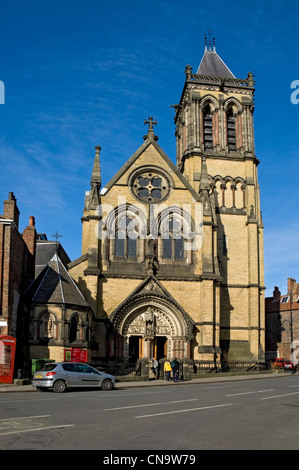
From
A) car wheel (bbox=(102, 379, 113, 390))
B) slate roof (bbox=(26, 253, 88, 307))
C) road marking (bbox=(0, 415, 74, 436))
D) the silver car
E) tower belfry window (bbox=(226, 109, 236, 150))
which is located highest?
tower belfry window (bbox=(226, 109, 236, 150))

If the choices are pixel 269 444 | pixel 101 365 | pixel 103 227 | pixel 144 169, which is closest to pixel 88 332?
pixel 101 365

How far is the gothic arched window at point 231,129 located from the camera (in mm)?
44719

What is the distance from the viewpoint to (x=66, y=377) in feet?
67.9

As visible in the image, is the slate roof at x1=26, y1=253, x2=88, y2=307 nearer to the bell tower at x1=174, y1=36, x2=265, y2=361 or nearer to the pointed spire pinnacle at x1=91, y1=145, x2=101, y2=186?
the pointed spire pinnacle at x1=91, y1=145, x2=101, y2=186

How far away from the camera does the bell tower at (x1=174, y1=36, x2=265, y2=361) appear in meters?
39.2

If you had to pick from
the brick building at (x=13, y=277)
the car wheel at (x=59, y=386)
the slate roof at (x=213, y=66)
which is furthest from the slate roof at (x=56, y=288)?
the slate roof at (x=213, y=66)

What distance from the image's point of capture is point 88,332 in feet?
107

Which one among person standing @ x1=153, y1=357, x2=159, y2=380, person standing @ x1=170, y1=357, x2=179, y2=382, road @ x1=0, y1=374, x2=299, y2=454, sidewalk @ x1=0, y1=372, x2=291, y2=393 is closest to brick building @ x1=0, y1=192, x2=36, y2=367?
sidewalk @ x1=0, y1=372, x2=291, y2=393

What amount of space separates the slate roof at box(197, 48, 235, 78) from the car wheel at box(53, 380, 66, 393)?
34524 millimetres

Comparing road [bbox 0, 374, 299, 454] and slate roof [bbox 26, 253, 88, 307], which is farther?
slate roof [bbox 26, 253, 88, 307]

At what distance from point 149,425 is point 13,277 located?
1942 centimetres

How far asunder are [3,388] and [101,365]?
12.1 metres

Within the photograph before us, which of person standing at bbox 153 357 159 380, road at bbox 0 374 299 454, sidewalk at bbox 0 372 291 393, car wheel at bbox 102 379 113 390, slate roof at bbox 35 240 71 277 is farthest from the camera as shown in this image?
slate roof at bbox 35 240 71 277

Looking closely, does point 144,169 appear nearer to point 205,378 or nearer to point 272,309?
point 205,378
